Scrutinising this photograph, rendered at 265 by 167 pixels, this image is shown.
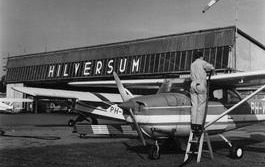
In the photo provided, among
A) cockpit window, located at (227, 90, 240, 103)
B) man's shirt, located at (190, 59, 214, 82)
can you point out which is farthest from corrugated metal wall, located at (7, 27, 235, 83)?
man's shirt, located at (190, 59, 214, 82)

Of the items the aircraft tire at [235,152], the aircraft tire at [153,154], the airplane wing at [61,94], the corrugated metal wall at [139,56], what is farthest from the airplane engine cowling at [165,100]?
the corrugated metal wall at [139,56]

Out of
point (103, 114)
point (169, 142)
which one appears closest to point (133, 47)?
point (103, 114)

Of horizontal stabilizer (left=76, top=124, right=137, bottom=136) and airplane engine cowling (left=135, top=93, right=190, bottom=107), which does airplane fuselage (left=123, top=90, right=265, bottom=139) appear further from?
horizontal stabilizer (left=76, top=124, right=137, bottom=136)

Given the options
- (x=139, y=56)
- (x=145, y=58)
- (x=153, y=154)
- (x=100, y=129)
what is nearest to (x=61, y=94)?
(x=100, y=129)

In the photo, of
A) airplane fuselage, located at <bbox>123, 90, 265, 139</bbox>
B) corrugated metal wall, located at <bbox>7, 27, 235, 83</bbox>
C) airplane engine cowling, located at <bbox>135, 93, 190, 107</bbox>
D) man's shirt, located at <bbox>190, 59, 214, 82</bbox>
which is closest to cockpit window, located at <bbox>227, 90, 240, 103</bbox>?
airplane fuselage, located at <bbox>123, 90, 265, 139</bbox>

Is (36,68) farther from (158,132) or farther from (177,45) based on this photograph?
(158,132)

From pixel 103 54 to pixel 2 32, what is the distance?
128ft

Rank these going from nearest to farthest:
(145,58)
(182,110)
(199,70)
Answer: (199,70) < (182,110) < (145,58)

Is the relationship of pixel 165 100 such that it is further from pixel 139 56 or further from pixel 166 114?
pixel 139 56

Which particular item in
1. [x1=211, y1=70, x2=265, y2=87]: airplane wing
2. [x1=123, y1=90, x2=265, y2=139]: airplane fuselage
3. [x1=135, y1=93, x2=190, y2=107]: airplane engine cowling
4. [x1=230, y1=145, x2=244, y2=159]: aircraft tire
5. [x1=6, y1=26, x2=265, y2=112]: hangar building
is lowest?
[x1=230, y1=145, x2=244, y2=159]: aircraft tire

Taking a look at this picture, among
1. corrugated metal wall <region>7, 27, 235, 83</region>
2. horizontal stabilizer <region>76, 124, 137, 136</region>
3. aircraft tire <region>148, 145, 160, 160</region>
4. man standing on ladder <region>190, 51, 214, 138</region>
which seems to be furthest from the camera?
corrugated metal wall <region>7, 27, 235, 83</region>

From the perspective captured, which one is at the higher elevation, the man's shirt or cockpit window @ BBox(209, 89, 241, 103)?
the man's shirt

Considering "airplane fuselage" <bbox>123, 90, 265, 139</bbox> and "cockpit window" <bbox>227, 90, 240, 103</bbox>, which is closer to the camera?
"airplane fuselage" <bbox>123, 90, 265, 139</bbox>

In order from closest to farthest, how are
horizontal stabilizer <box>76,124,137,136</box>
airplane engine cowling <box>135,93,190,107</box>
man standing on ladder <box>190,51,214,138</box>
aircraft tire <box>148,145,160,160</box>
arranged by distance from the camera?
man standing on ladder <box>190,51,214,138</box>, airplane engine cowling <box>135,93,190,107</box>, aircraft tire <box>148,145,160,160</box>, horizontal stabilizer <box>76,124,137,136</box>
